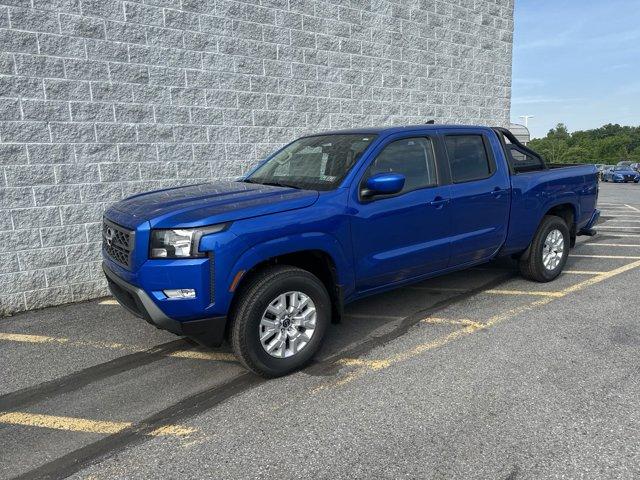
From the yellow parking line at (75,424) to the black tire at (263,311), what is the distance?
660 mm

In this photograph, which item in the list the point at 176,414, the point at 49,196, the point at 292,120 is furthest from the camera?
the point at 292,120

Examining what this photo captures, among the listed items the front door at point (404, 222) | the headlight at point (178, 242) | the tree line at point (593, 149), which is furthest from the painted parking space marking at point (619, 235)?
the tree line at point (593, 149)

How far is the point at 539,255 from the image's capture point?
589 centimetres

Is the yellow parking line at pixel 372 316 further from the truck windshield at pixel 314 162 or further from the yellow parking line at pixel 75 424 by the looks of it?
the yellow parking line at pixel 75 424

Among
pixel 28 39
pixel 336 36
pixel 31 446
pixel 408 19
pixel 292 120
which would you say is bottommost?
pixel 31 446

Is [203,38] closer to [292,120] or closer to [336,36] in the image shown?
[292,120]

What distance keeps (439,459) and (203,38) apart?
5.92m

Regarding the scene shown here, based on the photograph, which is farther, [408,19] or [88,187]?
[408,19]

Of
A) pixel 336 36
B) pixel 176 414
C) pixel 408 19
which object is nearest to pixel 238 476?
pixel 176 414

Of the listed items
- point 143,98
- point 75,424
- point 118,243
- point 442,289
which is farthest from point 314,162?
point 143,98

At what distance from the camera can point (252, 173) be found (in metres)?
5.10

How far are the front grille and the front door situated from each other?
1692 millimetres

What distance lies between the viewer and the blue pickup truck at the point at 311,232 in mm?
3404

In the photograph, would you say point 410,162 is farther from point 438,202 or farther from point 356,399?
point 356,399
